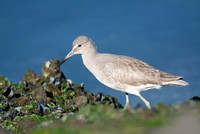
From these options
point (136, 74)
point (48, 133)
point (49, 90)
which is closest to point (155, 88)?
point (136, 74)

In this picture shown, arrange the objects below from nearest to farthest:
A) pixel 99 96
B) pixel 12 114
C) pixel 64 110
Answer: pixel 12 114, pixel 64 110, pixel 99 96

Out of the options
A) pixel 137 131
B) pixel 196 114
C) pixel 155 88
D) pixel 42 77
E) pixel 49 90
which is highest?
pixel 42 77

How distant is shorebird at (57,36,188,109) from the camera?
39.8 ft

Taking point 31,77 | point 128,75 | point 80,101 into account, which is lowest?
point 80,101

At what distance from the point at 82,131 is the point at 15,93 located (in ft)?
29.2

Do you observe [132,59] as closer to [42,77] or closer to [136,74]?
[136,74]

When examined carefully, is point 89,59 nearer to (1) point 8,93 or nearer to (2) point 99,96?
(2) point 99,96

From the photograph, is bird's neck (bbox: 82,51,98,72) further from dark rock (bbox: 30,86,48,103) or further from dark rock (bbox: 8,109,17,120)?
dark rock (bbox: 8,109,17,120)

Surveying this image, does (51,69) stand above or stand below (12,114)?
above

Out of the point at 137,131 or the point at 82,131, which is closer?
the point at 137,131

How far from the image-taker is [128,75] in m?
12.2

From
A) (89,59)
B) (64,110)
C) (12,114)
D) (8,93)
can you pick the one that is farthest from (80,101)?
(8,93)

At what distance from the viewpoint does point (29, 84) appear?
612 inches

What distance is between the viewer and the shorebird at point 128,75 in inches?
478
